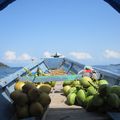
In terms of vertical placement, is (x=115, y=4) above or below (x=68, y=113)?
above

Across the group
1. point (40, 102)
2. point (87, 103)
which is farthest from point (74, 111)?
point (40, 102)

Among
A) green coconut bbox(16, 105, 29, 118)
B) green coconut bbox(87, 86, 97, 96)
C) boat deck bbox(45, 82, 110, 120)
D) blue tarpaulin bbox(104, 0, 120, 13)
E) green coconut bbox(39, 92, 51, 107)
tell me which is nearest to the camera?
blue tarpaulin bbox(104, 0, 120, 13)

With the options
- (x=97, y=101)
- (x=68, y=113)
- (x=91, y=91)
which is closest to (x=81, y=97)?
(x=91, y=91)

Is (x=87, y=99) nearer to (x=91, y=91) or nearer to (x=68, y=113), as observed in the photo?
(x=91, y=91)

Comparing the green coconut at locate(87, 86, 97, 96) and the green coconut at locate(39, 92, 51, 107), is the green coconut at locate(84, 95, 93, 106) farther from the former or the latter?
the green coconut at locate(39, 92, 51, 107)

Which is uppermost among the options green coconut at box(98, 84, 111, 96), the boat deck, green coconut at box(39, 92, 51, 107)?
green coconut at box(98, 84, 111, 96)

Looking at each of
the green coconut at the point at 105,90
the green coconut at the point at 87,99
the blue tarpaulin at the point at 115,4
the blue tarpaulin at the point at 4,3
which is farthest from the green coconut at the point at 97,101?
the blue tarpaulin at the point at 4,3

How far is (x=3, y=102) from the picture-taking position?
5.62m

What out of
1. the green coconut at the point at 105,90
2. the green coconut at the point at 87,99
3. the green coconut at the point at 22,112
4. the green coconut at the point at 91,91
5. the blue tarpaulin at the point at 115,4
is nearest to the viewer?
the blue tarpaulin at the point at 115,4

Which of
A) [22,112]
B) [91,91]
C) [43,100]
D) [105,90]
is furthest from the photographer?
[91,91]

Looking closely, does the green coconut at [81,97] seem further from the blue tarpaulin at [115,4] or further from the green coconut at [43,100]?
the blue tarpaulin at [115,4]

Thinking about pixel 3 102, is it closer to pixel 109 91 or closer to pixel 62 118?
pixel 62 118

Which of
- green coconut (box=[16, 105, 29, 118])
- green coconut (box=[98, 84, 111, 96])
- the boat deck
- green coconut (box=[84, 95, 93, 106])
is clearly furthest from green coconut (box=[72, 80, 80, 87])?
green coconut (box=[16, 105, 29, 118])

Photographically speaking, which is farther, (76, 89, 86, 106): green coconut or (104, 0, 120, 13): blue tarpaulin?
(76, 89, 86, 106): green coconut
